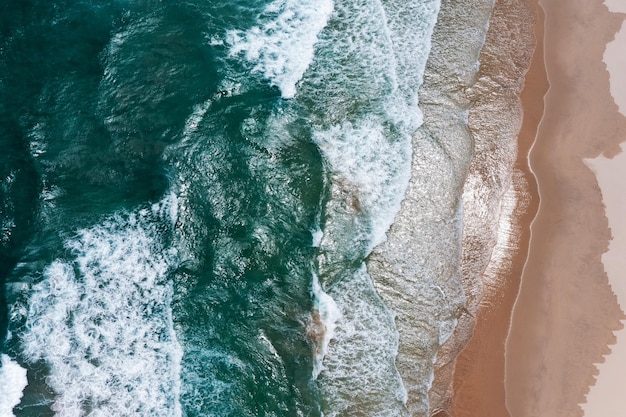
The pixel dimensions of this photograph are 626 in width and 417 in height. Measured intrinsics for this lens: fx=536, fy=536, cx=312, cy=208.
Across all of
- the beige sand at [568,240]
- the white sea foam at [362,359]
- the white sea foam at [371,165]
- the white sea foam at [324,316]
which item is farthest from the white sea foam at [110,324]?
the beige sand at [568,240]

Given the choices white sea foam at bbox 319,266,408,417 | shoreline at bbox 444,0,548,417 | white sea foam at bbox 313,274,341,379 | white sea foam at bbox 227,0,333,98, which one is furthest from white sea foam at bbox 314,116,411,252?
shoreline at bbox 444,0,548,417

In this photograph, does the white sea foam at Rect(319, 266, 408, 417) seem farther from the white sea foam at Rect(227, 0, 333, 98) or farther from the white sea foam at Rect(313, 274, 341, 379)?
the white sea foam at Rect(227, 0, 333, 98)

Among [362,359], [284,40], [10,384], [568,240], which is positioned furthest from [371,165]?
[10,384]

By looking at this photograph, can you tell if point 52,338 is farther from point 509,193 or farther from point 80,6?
point 509,193

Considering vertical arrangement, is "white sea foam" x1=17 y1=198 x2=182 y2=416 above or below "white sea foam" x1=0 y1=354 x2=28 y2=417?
above

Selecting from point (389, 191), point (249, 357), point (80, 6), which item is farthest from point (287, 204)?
point (80, 6)

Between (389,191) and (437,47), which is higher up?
(437,47)
